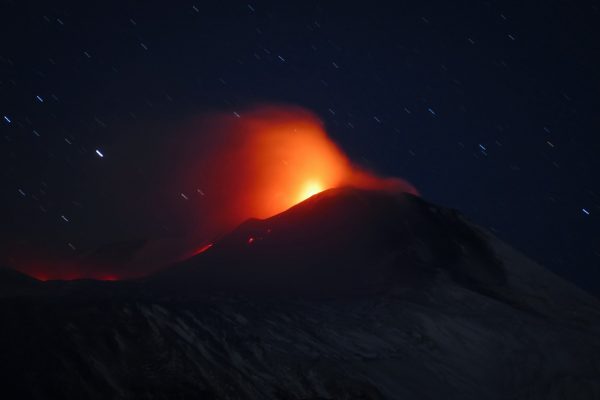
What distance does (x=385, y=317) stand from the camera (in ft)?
45.3

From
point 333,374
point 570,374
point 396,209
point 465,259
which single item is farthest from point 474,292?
point 333,374

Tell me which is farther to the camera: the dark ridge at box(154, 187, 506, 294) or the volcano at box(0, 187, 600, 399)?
the dark ridge at box(154, 187, 506, 294)

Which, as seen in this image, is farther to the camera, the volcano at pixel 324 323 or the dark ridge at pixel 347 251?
the dark ridge at pixel 347 251

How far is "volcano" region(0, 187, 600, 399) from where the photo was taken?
6883 mm

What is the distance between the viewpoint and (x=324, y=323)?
478 inches

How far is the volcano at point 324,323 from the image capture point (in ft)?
22.6

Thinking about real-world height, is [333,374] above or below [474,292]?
below

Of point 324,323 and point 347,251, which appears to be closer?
point 324,323

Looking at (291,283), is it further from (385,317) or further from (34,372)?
(34,372)

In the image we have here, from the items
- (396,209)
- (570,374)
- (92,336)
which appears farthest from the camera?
(396,209)

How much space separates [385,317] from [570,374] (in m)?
5.07

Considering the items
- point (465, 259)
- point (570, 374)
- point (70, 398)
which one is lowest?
point (70, 398)

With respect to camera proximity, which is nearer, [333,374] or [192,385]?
[192,385]

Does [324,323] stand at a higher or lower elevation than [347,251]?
lower
